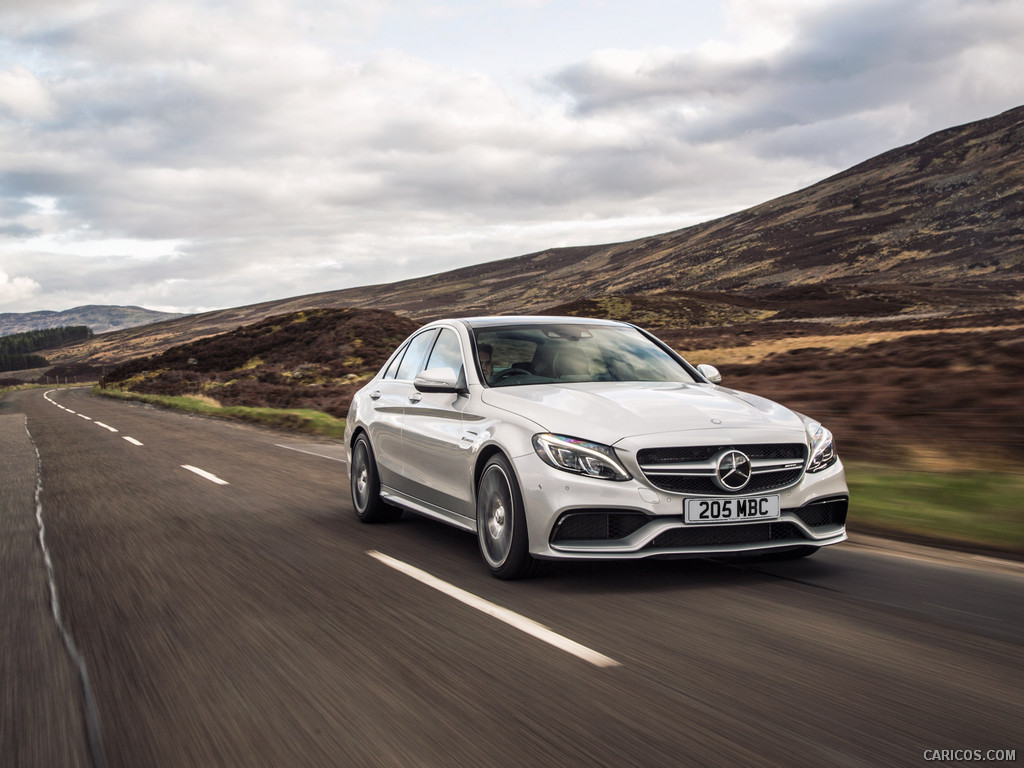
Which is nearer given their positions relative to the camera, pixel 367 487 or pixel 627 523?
pixel 627 523

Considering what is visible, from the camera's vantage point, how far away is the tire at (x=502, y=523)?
5285 millimetres

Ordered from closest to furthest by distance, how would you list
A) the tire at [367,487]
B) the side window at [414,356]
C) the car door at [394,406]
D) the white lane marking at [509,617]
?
the white lane marking at [509,617], the car door at [394,406], the side window at [414,356], the tire at [367,487]

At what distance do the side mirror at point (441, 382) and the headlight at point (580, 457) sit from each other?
1.14 meters

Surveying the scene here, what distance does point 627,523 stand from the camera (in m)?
Answer: 5.02

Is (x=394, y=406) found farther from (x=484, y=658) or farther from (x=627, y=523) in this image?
(x=484, y=658)

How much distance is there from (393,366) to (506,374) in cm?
203

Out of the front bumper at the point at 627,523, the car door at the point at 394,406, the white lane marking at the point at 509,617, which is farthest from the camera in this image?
the car door at the point at 394,406

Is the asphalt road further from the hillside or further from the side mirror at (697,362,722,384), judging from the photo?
the hillside

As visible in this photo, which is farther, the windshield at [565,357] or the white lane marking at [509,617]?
the windshield at [565,357]

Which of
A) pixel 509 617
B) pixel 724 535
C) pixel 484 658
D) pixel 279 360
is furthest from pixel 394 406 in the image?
pixel 279 360

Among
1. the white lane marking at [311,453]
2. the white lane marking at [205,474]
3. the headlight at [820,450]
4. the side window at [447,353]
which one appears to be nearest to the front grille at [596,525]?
the headlight at [820,450]

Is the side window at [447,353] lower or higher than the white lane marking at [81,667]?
higher

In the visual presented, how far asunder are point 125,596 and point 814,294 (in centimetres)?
8157

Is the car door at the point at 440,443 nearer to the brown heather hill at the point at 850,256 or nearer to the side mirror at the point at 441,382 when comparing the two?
the side mirror at the point at 441,382
